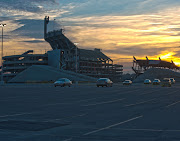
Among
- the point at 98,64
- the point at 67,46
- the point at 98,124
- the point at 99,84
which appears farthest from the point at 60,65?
the point at 98,124

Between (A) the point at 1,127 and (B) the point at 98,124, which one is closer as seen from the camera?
(A) the point at 1,127

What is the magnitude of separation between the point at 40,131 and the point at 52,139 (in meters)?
1.46

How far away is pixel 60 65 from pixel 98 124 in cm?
14068

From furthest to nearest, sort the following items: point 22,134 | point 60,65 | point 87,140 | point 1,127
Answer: point 60,65 < point 1,127 < point 22,134 < point 87,140

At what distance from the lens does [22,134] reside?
360 inches

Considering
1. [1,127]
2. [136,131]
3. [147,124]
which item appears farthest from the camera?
[147,124]

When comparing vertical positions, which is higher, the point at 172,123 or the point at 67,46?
the point at 67,46

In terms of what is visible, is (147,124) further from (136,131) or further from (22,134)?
(22,134)

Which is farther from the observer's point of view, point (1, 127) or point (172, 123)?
point (172, 123)

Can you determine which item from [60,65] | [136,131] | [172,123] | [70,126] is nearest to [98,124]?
[70,126]

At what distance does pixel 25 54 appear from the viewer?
154125 millimetres

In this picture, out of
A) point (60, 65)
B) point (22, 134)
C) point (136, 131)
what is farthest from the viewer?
point (60, 65)

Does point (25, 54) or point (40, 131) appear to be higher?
point (25, 54)

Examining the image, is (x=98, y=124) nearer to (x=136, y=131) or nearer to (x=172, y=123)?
(x=136, y=131)
